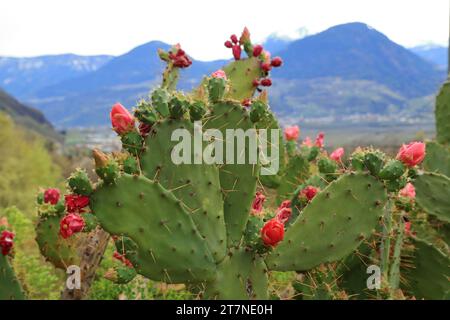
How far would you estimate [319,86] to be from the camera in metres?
168

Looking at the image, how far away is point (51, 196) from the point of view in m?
3.45

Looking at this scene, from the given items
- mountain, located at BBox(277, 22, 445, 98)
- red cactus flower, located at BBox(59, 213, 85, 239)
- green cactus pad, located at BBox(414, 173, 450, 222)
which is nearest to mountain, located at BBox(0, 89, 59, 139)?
green cactus pad, located at BBox(414, 173, 450, 222)

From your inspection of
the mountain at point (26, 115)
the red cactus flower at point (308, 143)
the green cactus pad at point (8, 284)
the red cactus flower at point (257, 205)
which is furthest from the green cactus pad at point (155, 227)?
the mountain at point (26, 115)

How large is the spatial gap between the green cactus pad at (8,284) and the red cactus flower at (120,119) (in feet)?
4.76

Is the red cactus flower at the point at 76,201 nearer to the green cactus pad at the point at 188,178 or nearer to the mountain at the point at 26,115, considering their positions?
the green cactus pad at the point at 188,178

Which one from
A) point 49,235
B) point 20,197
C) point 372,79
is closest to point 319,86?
point 372,79

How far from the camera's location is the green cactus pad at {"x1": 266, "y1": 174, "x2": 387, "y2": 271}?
2.28 metres

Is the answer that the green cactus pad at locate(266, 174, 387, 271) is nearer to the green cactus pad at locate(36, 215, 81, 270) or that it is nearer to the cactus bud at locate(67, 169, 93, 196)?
the cactus bud at locate(67, 169, 93, 196)

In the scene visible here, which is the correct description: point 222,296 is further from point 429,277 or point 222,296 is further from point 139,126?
point 429,277

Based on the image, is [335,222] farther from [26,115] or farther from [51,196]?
[26,115]

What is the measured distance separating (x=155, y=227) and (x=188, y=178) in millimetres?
208

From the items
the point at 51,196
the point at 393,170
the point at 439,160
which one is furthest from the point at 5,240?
the point at 439,160

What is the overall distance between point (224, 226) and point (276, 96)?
148 meters

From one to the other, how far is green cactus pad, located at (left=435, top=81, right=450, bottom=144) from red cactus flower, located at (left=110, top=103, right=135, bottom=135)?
2987 mm
